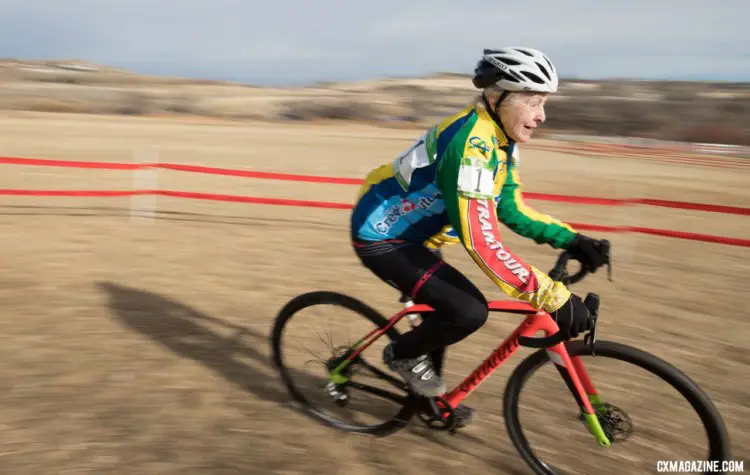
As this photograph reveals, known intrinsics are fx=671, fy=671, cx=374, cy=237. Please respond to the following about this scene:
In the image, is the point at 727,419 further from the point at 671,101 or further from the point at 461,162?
the point at 671,101

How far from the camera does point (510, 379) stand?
3.24m

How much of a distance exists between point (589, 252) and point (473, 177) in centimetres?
66

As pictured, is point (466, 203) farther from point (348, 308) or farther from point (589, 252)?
point (348, 308)

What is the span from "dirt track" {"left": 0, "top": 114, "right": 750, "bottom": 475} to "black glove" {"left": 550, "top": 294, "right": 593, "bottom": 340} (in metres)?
0.43

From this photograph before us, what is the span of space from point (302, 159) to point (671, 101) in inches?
1491

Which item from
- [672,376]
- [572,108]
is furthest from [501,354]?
[572,108]

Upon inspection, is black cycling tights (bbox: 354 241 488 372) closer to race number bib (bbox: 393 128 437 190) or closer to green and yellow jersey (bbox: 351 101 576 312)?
green and yellow jersey (bbox: 351 101 576 312)

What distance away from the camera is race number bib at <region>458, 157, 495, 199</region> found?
2.73 m

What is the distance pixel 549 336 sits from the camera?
2957 millimetres

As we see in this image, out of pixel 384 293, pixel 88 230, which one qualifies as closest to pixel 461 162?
pixel 384 293

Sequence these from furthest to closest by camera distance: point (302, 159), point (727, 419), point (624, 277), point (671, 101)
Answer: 1. point (671, 101)
2. point (302, 159)
3. point (624, 277)
4. point (727, 419)

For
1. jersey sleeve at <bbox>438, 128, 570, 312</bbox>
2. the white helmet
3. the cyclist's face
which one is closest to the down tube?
jersey sleeve at <bbox>438, 128, 570, 312</bbox>

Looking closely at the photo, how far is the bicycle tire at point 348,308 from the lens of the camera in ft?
11.5

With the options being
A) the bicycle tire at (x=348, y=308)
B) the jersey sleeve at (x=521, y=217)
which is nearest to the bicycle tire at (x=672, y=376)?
the jersey sleeve at (x=521, y=217)
